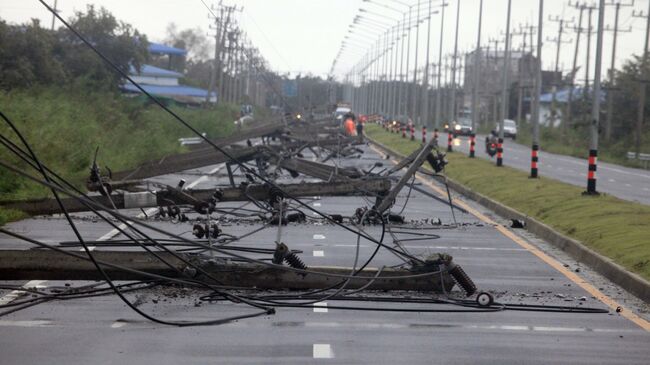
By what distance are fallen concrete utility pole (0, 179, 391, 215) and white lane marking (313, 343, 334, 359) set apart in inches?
217

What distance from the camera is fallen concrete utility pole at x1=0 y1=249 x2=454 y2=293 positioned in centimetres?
1092

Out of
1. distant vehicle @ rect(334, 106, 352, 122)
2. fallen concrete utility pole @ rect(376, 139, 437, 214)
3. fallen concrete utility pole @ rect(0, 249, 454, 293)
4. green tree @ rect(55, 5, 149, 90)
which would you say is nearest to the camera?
fallen concrete utility pole @ rect(0, 249, 454, 293)

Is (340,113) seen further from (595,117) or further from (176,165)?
(176,165)

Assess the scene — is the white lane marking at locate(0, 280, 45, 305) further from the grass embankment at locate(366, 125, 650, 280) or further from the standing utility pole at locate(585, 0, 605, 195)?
the standing utility pole at locate(585, 0, 605, 195)

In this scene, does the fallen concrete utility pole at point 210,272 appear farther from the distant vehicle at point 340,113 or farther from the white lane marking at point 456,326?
the distant vehicle at point 340,113

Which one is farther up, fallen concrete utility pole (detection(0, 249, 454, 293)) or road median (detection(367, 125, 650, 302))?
fallen concrete utility pole (detection(0, 249, 454, 293))

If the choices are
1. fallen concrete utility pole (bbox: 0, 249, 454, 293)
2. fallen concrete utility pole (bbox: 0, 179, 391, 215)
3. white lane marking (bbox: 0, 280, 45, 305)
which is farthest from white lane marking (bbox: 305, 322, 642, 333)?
fallen concrete utility pole (bbox: 0, 179, 391, 215)

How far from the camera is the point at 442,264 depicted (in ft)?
40.4

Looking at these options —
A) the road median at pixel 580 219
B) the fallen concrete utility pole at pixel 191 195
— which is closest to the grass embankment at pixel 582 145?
the road median at pixel 580 219

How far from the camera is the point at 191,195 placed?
18438 mm

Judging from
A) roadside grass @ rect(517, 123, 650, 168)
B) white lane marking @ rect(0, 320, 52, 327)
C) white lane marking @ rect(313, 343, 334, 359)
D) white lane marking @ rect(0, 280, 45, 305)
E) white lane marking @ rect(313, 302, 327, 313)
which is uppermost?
white lane marking @ rect(313, 343, 334, 359)

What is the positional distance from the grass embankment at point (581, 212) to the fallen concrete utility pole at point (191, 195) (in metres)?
3.36

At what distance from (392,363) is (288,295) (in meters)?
3.05

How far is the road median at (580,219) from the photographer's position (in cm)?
1511
